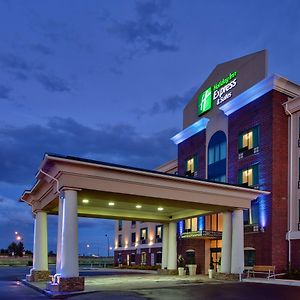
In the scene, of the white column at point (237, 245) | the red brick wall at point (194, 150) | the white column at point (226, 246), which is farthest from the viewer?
the red brick wall at point (194, 150)

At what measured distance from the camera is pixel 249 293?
21.9 m

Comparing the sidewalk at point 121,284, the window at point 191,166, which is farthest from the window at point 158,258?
the sidewalk at point 121,284

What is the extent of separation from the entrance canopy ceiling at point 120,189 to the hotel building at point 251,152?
15.8 ft

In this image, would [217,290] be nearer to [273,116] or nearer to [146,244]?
[273,116]

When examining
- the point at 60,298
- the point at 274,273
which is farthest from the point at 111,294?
the point at 274,273

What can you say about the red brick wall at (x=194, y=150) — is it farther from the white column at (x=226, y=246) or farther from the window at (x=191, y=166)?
the white column at (x=226, y=246)

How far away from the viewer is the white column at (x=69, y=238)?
76.5 ft

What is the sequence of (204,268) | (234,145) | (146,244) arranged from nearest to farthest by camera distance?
1. (234,145)
2. (204,268)
3. (146,244)

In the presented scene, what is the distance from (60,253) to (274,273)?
53.3ft

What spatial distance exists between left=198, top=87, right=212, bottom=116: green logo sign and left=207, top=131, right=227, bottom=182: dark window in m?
2.97

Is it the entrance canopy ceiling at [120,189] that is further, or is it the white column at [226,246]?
the white column at [226,246]

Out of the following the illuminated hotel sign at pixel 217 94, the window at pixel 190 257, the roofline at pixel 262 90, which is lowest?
the window at pixel 190 257

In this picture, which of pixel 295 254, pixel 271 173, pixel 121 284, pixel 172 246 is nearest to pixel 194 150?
pixel 172 246

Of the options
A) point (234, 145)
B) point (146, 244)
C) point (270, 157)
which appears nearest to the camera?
point (270, 157)
